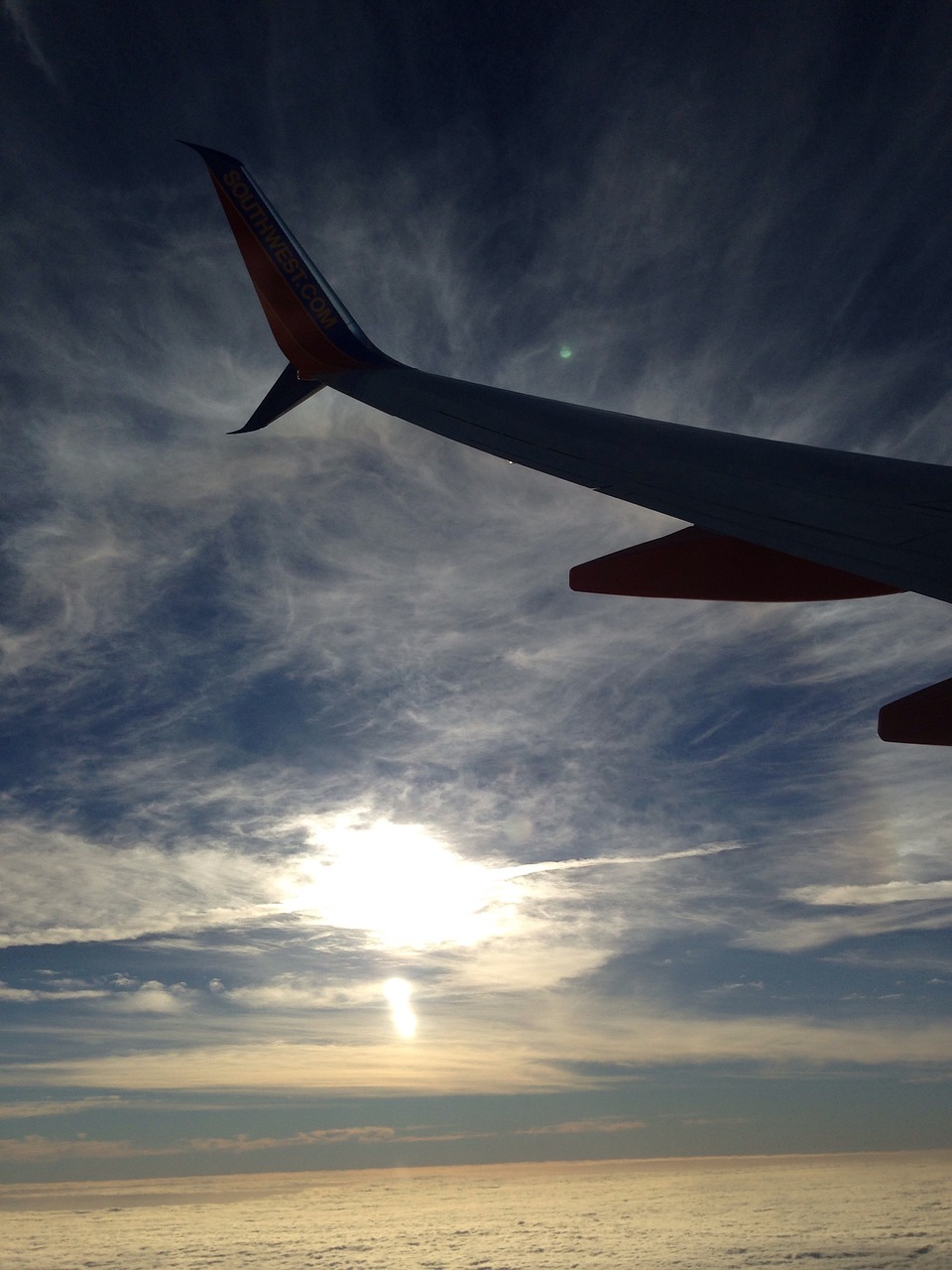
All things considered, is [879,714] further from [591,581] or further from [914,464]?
[914,464]

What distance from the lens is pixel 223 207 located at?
8906 mm

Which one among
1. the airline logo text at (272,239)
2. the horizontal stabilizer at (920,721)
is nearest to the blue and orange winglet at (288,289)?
the airline logo text at (272,239)

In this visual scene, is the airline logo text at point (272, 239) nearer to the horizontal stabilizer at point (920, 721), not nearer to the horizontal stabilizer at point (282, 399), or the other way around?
the horizontal stabilizer at point (282, 399)

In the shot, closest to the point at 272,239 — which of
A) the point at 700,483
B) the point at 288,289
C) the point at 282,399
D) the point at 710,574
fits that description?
the point at 288,289

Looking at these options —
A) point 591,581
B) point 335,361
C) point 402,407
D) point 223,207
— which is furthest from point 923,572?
point 223,207

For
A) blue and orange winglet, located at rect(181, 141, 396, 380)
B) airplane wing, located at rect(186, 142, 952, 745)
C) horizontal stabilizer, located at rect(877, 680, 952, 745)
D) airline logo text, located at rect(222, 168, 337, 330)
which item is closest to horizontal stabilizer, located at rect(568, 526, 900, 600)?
airplane wing, located at rect(186, 142, 952, 745)

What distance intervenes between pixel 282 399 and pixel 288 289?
1.32 metres

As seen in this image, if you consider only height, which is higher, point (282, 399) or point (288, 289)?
point (288, 289)

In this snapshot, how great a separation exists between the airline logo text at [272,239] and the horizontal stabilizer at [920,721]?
8.16m

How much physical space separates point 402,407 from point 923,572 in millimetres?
5315

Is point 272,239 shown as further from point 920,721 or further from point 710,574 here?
point 920,721

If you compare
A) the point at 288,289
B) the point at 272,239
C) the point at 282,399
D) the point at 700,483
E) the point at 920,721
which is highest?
the point at 272,239

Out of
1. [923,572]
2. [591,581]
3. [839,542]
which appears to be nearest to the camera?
[923,572]

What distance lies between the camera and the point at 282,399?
9711 millimetres
